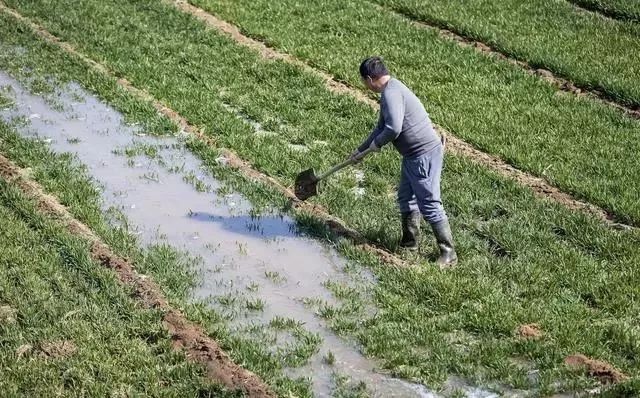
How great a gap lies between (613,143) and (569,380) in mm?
4824

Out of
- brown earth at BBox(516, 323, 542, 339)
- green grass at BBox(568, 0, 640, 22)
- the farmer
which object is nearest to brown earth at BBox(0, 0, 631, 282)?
the farmer

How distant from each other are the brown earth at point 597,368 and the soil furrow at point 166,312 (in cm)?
214

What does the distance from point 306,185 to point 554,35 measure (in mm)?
6681

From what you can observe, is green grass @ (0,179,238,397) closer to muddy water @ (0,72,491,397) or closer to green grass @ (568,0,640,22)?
muddy water @ (0,72,491,397)

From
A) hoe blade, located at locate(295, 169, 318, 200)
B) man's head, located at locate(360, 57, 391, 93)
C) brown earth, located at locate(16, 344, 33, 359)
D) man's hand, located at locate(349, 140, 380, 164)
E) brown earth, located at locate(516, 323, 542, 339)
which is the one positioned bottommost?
brown earth, located at locate(16, 344, 33, 359)

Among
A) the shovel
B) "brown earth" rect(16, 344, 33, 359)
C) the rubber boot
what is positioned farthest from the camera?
the shovel

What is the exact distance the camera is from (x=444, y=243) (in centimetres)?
908

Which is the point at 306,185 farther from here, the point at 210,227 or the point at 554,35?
the point at 554,35

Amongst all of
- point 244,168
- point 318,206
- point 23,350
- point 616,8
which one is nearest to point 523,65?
point 616,8

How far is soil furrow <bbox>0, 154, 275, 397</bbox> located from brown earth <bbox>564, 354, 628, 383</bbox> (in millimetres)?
2138

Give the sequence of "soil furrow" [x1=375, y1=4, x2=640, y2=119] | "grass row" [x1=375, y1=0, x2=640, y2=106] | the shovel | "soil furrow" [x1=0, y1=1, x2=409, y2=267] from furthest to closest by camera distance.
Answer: "grass row" [x1=375, y1=0, x2=640, y2=106] < "soil furrow" [x1=375, y1=4, x2=640, y2=119] < the shovel < "soil furrow" [x1=0, y1=1, x2=409, y2=267]

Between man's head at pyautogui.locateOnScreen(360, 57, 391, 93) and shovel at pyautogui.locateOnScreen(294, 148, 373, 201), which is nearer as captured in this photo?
man's head at pyautogui.locateOnScreen(360, 57, 391, 93)

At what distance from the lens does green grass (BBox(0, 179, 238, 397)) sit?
292 inches

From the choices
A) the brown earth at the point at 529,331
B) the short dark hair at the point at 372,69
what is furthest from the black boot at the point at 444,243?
the short dark hair at the point at 372,69
